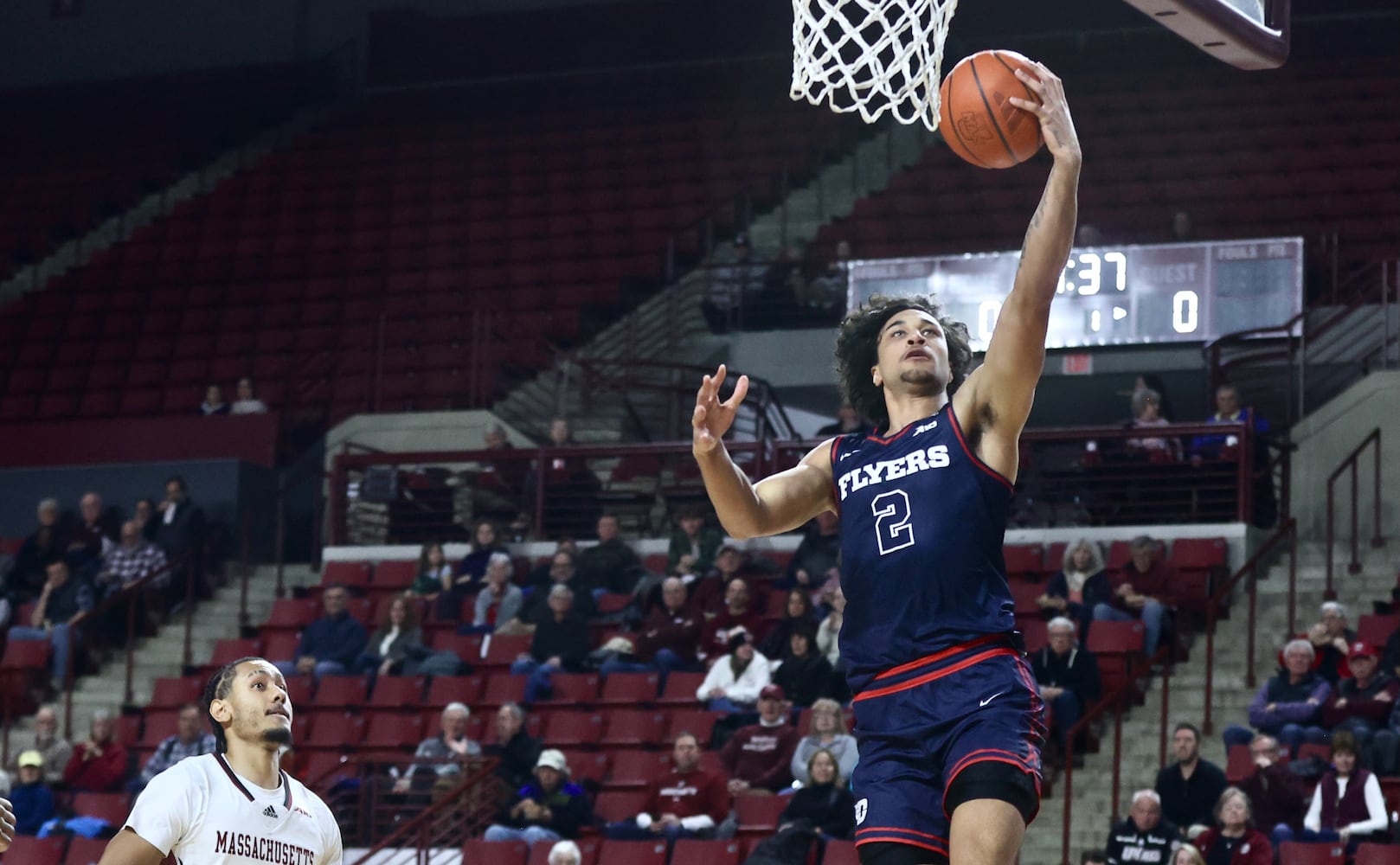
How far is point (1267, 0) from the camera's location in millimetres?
6492

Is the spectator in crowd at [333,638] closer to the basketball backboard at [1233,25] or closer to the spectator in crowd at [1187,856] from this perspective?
the spectator in crowd at [1187,856]

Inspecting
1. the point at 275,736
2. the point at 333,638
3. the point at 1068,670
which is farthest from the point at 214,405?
the point at 275,736

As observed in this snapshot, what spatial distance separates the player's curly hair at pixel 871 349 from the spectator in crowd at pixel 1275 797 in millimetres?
6191

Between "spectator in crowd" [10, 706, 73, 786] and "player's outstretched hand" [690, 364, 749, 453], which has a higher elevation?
"player's outstretched hand" [690, 364, 749, 453]

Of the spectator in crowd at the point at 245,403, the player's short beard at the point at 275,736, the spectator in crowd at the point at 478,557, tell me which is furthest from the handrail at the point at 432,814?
the spectator in crowd at the point at 245,403

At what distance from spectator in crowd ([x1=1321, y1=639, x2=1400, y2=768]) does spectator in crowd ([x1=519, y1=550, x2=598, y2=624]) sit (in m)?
5.57

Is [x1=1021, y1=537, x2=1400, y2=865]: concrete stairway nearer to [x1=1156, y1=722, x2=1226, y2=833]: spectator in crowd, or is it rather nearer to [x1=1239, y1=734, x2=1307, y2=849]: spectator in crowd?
[x1=1156, y1=722, x2=1226, y2=833]: spectator in crowd

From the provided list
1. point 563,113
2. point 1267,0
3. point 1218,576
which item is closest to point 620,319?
point 563,113

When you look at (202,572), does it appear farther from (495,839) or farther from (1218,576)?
(1218,576)

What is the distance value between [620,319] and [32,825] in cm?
931

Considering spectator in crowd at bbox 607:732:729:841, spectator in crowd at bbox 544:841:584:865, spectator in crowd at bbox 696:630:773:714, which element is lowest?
spectator in crowd at bbox 544:841:584:865

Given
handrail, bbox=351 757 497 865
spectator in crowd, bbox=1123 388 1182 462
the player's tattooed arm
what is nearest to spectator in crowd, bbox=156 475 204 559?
handrail, bbox=351 757 497 865

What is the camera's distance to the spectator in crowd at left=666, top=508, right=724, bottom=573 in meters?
15.5

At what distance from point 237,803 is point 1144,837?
244 inches
